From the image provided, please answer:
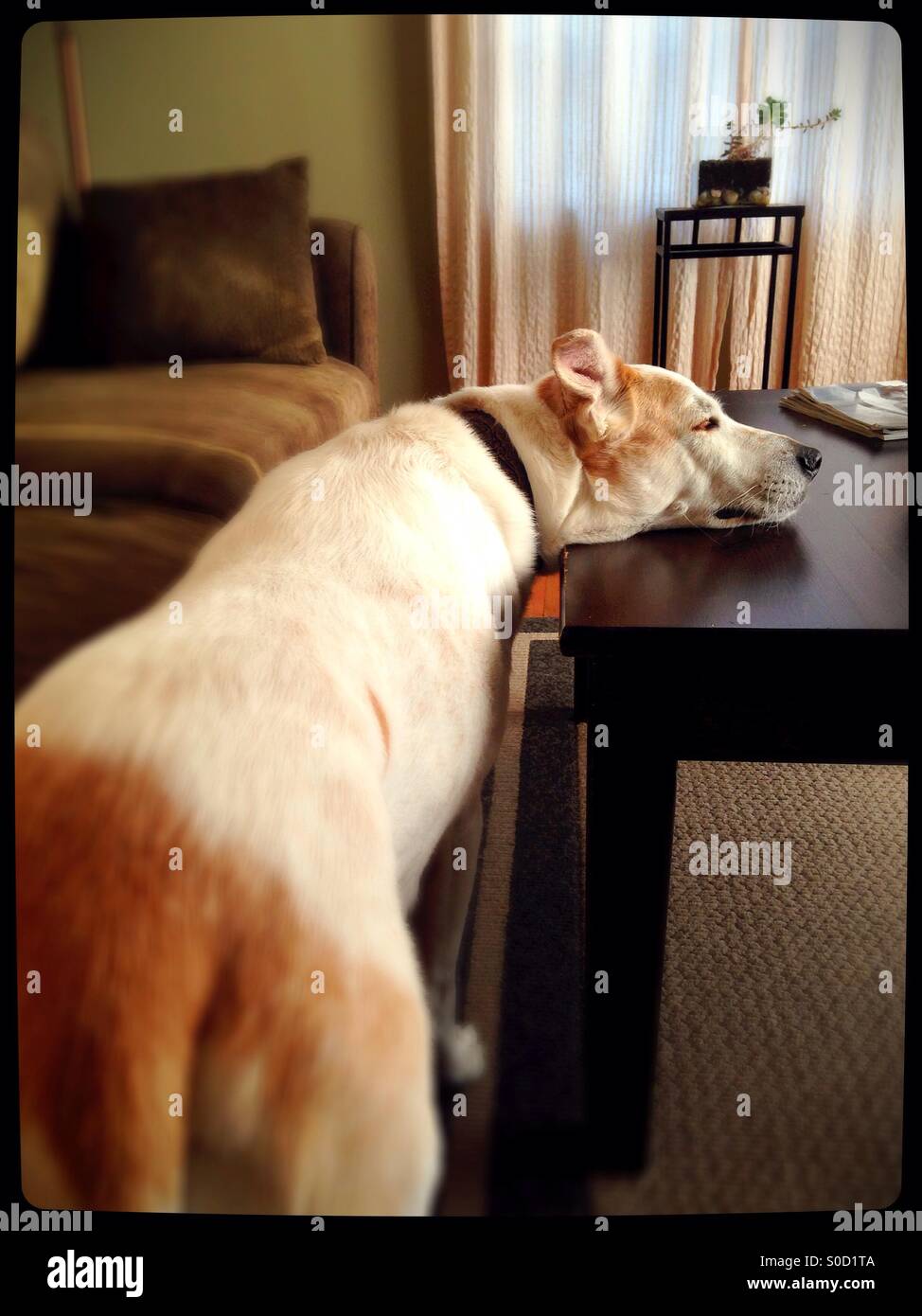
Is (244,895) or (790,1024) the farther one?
(790,1024)

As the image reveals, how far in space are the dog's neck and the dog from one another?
7.5 inches

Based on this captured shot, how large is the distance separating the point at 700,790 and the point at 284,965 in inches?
16.7

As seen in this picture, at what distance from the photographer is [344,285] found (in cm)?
56

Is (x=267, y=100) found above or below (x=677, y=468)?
above

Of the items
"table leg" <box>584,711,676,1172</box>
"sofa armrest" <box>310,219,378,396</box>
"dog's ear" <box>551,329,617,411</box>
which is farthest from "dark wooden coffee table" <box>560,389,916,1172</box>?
"sofa armrest" <box>310,219,378,396</box>

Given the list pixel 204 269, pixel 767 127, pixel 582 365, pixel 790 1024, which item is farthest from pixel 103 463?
pixel 790 1024

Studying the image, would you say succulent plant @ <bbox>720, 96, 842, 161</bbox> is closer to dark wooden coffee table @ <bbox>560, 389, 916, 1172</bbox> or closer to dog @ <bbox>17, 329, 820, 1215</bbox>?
dark wooden coffee table @ <bbox>560, 389, 916, 1172</bbox>

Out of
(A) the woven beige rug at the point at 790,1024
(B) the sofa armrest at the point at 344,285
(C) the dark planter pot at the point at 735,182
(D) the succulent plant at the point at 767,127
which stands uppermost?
(D) the succulent plant at the point at 767,127

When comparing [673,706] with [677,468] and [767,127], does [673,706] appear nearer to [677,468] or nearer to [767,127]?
[677,468]

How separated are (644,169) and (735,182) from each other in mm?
55

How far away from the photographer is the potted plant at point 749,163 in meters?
0.54

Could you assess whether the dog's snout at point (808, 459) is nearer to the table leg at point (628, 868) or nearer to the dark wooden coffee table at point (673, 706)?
the dark wooden coffee table at point (673, 706)

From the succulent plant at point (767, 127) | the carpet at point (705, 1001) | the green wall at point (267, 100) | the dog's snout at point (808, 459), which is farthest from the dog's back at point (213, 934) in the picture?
the dog's snout at point (808, 459)
